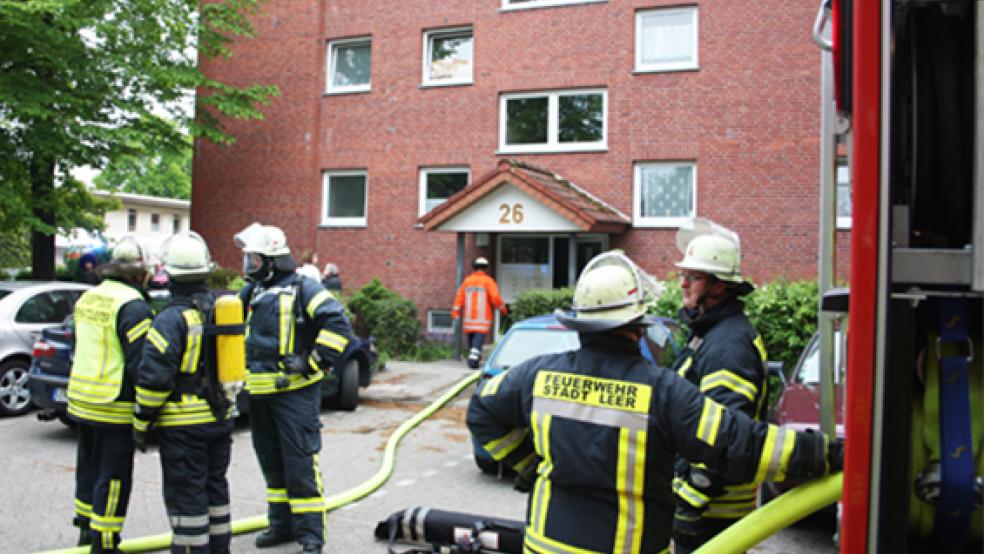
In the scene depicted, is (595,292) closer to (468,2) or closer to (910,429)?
(910,429)

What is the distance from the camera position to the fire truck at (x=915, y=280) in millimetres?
1854

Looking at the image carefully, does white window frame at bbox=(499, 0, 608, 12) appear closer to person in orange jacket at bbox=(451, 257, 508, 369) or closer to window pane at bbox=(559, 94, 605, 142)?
window pane at bbox=(559, 94, 605, 142)

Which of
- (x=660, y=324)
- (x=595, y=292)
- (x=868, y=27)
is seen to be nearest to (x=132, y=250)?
(x=595, y=292)

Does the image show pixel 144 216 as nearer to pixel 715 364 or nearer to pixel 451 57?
pixel 451 57

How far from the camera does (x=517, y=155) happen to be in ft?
58.5

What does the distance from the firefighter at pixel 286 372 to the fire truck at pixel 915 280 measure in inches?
149

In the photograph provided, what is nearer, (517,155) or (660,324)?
(660,324)

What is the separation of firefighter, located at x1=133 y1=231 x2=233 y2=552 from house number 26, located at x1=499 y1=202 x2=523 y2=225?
11531 mm

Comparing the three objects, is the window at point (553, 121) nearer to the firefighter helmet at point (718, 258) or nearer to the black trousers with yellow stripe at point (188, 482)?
the black trousers with yellow stripe at point (188, 482)

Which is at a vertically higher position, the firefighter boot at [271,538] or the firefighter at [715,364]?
the firefighter at [715,364]

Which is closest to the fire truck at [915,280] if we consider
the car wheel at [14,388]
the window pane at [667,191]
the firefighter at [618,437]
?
the firefighter at [618,437]

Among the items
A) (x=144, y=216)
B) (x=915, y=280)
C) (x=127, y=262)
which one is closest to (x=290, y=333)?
(x=127, y=262)

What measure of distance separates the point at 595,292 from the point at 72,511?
522cm

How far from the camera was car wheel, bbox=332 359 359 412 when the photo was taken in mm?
10789
